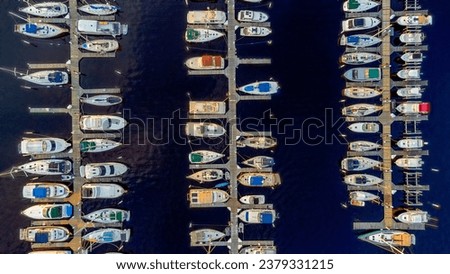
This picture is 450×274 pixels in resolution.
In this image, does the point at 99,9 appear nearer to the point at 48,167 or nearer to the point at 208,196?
the point at 48,167

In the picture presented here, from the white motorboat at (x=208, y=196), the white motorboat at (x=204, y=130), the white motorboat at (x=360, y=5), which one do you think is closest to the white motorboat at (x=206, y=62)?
the white motorboat at (x=204, y=130)

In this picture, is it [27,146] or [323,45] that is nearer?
[27,146]

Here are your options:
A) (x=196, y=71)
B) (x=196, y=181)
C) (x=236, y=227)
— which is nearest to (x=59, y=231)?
(x=196, y=181)

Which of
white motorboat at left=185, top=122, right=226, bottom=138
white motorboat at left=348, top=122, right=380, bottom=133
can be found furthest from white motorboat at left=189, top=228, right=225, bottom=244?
white motorboat at left=348, top=122, right=380, bottom=133

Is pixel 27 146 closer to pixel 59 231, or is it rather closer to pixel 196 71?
pixel 59 231

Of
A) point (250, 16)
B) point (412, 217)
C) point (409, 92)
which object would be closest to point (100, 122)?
point (250, 16)

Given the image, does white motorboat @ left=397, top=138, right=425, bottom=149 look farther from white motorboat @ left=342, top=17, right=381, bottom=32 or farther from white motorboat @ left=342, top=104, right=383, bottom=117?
white motorboat @ left=342, top=17, right=381, bottom=32

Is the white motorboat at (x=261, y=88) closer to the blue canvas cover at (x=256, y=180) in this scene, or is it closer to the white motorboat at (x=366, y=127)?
the blue canvas cover at (x=256, y=180)
